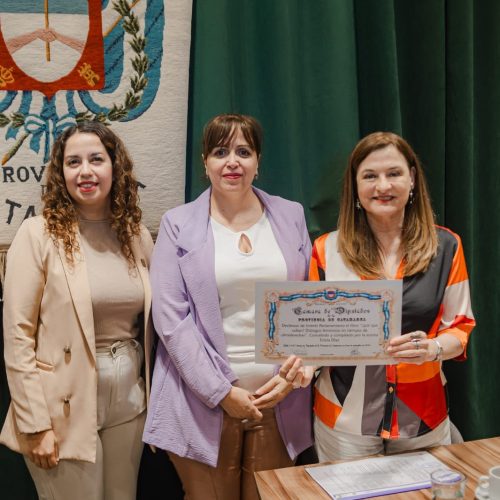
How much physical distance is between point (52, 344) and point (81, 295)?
16cm

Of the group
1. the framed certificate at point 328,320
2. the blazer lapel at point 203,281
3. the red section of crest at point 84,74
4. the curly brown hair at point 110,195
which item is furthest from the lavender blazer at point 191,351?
the red section of crest at point 84,74

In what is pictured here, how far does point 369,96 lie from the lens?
232 cm

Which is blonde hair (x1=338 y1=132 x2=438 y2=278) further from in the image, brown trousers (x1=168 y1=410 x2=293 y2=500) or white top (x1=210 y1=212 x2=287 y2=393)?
brown trousers (x1=168 y1=410 x2=293 y2=500)

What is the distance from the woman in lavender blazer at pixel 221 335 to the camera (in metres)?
1.77

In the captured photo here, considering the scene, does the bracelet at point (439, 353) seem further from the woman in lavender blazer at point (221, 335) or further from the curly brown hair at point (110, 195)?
the curly brown hair at point (110, 195)

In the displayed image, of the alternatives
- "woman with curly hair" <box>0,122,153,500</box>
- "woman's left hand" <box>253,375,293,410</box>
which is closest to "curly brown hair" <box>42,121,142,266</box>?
"woman with curly hair" <box>0,122,153,500</box>

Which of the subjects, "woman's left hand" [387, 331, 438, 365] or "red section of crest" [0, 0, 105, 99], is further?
"red section of crest" [0, 0, 105, 99]

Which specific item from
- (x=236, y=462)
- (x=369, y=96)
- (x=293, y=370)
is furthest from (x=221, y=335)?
(x=369, y=96)

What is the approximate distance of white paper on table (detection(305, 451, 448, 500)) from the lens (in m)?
1.40

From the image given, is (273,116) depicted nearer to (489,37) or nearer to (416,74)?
(416,74)

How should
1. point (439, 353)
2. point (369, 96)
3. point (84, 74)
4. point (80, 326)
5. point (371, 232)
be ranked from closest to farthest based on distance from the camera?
point (439, 353) < point (80, 326) < point (371, 232) < point (84, 74) < point (369, 96)

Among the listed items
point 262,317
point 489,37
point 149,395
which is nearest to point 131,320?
point 149,395

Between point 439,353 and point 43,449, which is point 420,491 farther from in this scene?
point 43,449

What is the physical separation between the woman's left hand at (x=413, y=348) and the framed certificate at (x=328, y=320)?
0.06 ft
